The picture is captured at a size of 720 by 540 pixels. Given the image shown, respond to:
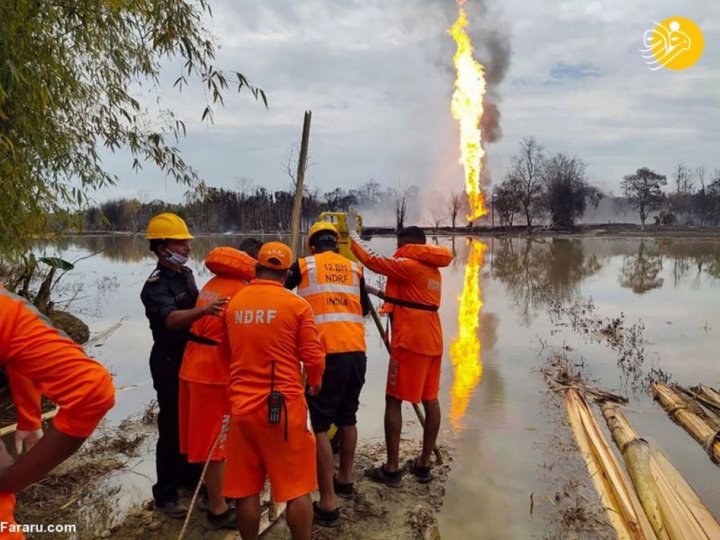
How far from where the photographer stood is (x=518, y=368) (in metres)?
9.59

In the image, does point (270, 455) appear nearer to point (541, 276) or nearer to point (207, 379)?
point (207, 379)

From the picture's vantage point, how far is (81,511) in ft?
14.9

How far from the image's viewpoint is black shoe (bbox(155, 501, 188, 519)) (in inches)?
164

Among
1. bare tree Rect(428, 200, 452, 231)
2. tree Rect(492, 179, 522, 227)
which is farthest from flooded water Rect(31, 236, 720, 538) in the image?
bare tree Rect(428, 200, 452, 231)

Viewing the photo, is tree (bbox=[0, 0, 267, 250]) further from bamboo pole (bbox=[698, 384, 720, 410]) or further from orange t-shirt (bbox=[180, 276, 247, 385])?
bamboo pole (bbox=[698, 384, 720, 410])

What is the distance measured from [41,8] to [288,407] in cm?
379

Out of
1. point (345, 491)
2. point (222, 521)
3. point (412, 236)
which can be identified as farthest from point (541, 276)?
point (222, 521)

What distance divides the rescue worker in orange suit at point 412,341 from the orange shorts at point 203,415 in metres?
1.64

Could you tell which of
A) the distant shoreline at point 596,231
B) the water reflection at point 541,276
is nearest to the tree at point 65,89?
the water reflection at point 541,276

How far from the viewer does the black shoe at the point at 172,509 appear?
13.7 ft

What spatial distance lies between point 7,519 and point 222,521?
101 inches

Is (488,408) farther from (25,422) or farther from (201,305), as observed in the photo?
(25,422)

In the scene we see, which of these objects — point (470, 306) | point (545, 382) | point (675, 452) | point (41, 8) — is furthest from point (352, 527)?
point (470, 306)

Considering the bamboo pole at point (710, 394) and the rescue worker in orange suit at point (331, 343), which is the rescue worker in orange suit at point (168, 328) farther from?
the bamboo pole at point (710, 394)
